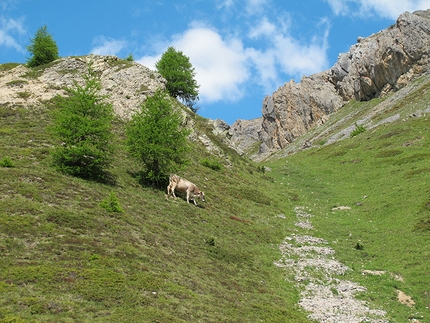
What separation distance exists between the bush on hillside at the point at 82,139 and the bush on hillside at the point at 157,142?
323 cm

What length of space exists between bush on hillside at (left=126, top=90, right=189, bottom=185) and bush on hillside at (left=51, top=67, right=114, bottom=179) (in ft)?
10.6

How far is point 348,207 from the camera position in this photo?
46625 millimetres

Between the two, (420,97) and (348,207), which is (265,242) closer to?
(348,207)

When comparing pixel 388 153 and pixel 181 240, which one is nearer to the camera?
pixel 181 240

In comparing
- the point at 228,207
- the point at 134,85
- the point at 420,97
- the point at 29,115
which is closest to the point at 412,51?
the point at 420,97

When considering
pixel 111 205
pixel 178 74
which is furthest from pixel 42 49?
pixel 111 205

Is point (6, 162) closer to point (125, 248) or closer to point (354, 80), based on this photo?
point (125, 248)

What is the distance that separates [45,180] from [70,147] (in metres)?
5.51

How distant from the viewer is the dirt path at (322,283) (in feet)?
76.5

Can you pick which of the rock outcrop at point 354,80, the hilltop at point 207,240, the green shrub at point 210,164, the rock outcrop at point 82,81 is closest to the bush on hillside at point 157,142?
the hilltop at point 207,240

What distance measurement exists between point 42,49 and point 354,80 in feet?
279

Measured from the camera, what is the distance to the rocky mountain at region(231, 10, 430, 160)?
104438mm

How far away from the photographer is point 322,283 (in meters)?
27.8

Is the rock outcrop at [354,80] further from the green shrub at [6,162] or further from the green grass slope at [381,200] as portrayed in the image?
the green shrub at [6,162]
